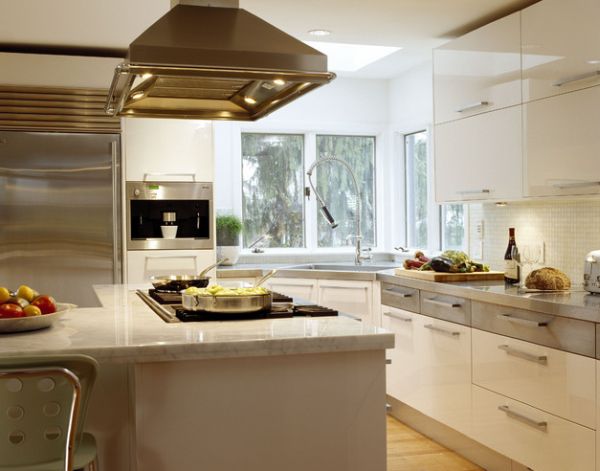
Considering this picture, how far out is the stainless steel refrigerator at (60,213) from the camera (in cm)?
468

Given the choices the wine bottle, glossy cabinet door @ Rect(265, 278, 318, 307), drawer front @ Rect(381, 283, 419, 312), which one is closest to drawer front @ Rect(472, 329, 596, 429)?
the wine bottle

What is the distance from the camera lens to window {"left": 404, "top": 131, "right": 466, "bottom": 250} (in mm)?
5324

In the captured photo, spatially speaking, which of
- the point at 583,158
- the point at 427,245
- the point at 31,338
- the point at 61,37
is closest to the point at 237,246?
the point at 427,245

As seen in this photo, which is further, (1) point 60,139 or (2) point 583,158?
(1) point 60,139

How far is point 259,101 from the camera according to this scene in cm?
328

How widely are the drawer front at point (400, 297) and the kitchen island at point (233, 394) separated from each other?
73.6 inches

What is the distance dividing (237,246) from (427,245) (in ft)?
4.49

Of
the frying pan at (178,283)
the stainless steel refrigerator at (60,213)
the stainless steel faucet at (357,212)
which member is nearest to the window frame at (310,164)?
the stainless steel faucet at (357,212)

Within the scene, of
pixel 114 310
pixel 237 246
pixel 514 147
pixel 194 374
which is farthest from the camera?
pixel 237 246

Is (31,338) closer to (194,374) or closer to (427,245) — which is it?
(194,374)

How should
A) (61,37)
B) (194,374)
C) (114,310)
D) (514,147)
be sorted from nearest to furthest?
Answer: (194,374), (114,310), (514,147), (61,37)

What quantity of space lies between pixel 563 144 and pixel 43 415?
2.52m

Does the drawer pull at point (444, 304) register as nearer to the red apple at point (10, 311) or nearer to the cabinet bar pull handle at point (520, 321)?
the cabinet bar pull handle at point (520, 321)

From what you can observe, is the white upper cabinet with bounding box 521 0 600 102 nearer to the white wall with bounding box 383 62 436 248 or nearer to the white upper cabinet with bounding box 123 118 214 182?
the white wall with bounding box 383 62 436 248
